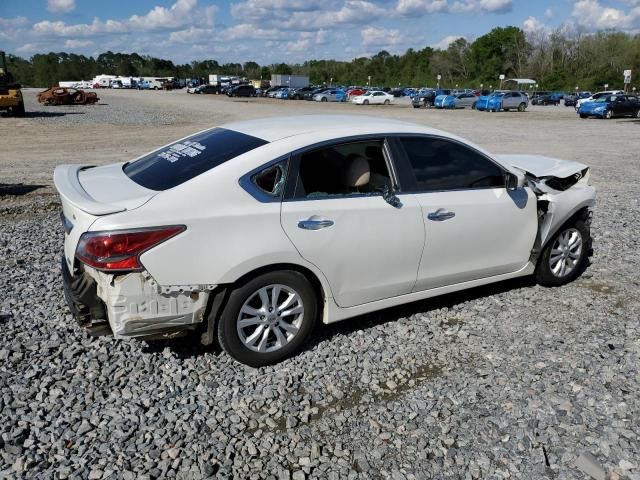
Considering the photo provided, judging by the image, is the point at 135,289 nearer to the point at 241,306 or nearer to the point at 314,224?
the point at 241,306

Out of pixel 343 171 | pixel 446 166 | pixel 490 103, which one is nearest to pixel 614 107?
pixel 490 103

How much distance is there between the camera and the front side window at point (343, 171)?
12.5ft

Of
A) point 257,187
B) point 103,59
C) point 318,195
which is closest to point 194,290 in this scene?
point 257,187

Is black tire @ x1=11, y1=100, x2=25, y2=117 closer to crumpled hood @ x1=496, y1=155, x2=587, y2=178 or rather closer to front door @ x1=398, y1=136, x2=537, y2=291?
crumpled hood @ x1=496, y1=155, x2=587, y2=178

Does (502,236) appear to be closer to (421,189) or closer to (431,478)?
(421,189)

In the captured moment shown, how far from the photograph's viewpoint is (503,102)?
41.4 m

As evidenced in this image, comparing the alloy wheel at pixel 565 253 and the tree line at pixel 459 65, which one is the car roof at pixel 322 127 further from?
the tree line at pixel 459 65

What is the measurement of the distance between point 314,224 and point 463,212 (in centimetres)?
133

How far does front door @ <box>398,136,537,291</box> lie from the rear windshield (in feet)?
4.11

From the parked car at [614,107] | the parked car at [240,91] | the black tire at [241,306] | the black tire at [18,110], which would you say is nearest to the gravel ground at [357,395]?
the black tire at [241,306]

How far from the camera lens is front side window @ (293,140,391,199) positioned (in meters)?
3.80

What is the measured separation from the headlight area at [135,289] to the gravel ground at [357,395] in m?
0.47

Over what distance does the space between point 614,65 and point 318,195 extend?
98889 millimetres

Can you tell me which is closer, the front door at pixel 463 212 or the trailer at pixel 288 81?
the front door at pixel 463 212
